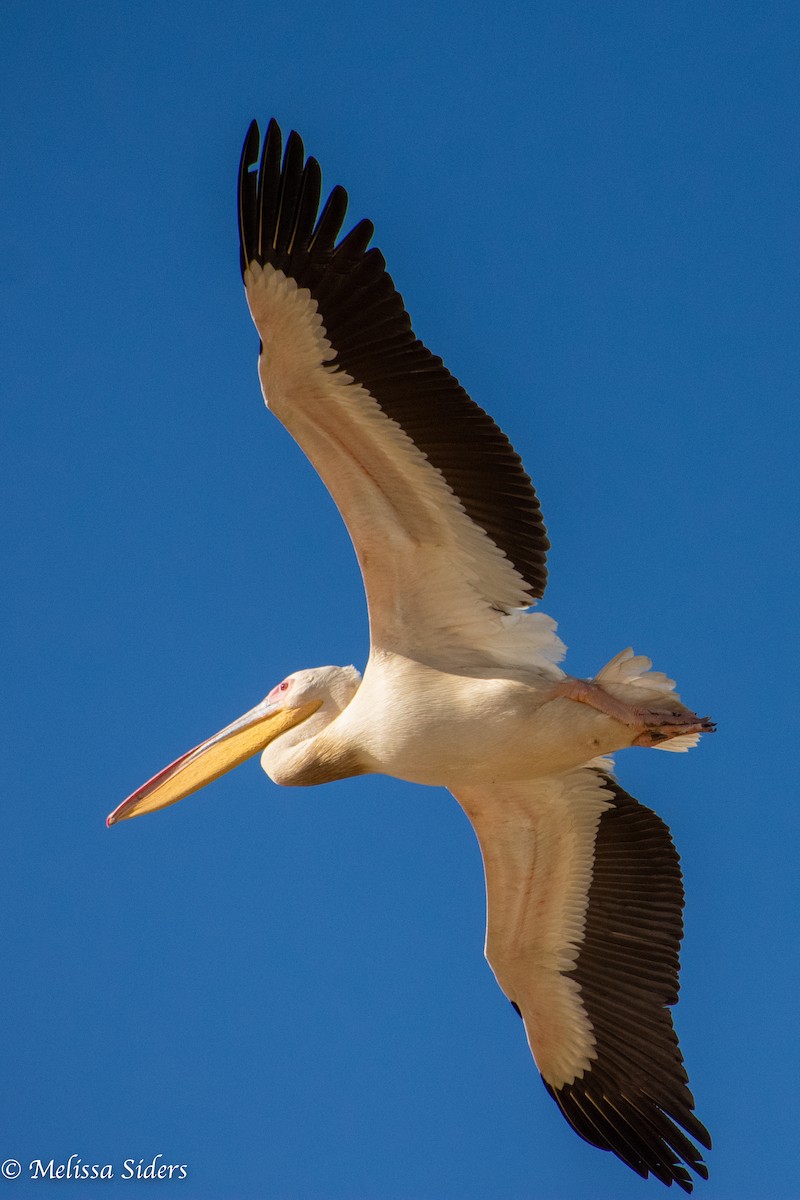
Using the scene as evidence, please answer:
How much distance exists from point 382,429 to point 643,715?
202cm

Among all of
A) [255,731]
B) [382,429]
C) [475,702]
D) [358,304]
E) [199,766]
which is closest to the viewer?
[358,304]

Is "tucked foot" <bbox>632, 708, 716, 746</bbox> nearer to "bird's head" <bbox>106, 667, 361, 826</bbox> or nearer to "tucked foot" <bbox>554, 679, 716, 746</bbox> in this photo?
"tucked foot" <bbox>554, 679, 716, 746</bbox>

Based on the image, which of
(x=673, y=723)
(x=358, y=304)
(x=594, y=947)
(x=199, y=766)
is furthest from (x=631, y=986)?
(x=358, y=304)

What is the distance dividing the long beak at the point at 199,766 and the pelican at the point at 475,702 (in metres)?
0.01

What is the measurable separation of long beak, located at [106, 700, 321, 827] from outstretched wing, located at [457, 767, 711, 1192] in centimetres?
129

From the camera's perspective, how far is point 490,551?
30.0 feet

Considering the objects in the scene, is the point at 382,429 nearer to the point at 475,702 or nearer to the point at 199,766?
the point at 475,702

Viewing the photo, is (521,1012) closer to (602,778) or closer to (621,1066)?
(621,1066)

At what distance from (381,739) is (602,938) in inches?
85.8

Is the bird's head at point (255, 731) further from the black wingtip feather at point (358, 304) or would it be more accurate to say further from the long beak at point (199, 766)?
the black wingtip feather at point (358, 304)

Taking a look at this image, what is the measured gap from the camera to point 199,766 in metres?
10.2

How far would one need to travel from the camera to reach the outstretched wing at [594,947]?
1004 centimetres

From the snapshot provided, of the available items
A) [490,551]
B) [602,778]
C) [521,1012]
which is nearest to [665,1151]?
[521,1012]

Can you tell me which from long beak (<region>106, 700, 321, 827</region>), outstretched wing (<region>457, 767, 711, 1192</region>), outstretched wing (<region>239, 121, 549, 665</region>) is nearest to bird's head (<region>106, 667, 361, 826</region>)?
long beak (<region>106, 700, 321, 827</region>)
